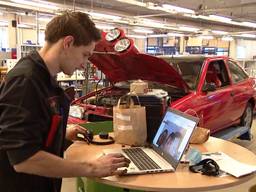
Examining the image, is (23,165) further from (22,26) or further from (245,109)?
(22,26)

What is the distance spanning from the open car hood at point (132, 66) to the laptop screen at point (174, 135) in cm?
153

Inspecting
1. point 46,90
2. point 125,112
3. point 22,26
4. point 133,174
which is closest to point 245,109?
point 125,112

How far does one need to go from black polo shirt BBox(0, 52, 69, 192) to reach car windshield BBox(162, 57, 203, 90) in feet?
9.36

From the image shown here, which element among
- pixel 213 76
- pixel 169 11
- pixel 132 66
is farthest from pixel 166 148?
pixel 169 11

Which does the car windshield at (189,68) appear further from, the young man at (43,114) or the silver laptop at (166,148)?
the young man at (43,114)

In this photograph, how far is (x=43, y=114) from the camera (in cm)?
118

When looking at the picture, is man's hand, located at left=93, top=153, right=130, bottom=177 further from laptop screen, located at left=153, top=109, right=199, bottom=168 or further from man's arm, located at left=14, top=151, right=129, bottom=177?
laptop screen, located at left=153, top=109, right=199, bottom=168

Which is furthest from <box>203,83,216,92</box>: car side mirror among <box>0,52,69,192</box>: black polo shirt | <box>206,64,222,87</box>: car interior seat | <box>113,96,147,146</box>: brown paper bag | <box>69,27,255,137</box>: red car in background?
<box>0,52,69,192</box>: black polo shirt

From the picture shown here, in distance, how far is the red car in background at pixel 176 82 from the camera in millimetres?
3414

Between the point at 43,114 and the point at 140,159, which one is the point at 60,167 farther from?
the point at 140,159

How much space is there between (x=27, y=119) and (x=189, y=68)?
3.38 metres

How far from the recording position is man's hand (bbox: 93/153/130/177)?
1.33 metres

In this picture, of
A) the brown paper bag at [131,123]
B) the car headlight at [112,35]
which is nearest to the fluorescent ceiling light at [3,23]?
the car headlight at [112,35]

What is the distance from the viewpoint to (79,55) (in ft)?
4.28
